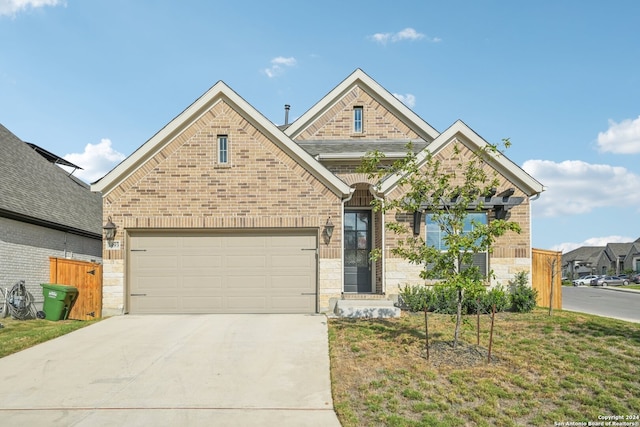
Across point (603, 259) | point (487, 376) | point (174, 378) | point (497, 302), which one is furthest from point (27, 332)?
point (603, 259)

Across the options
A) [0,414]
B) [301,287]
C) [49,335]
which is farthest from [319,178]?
[0,414]

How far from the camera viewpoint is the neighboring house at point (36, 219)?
14227mm

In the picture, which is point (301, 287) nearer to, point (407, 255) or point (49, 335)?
point (407, 255)

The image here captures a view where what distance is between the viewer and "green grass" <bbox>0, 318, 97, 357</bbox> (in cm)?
955

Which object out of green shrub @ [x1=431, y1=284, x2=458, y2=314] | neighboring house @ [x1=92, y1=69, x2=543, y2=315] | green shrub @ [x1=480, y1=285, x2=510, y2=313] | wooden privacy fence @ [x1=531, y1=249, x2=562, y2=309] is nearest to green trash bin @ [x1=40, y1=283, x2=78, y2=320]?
neighboring house @ [x1=92, y1=69, x2=543, y2=315]

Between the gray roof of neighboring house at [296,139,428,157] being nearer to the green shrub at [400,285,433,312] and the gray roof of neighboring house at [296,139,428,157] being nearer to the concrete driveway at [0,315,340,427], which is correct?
the green shrub at [400,285,433,312]

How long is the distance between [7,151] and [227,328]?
12141mm

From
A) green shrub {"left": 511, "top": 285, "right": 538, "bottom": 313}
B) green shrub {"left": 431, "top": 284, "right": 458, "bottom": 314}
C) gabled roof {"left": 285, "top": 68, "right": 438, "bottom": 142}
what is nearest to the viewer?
green shrub {"left": 431, "top": 284, "right": 458, "bottom": 314}

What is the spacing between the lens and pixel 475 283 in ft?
26.2

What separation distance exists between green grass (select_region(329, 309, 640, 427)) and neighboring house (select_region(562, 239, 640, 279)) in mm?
62633

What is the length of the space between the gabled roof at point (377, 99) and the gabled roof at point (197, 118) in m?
4.05

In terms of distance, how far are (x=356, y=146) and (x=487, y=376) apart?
9.81m

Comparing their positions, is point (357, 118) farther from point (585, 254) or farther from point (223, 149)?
point (585, 254)

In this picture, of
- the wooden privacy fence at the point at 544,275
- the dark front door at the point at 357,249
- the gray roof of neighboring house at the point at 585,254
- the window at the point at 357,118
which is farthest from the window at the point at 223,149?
the gray roof of neighboring house at the point at 585,254
